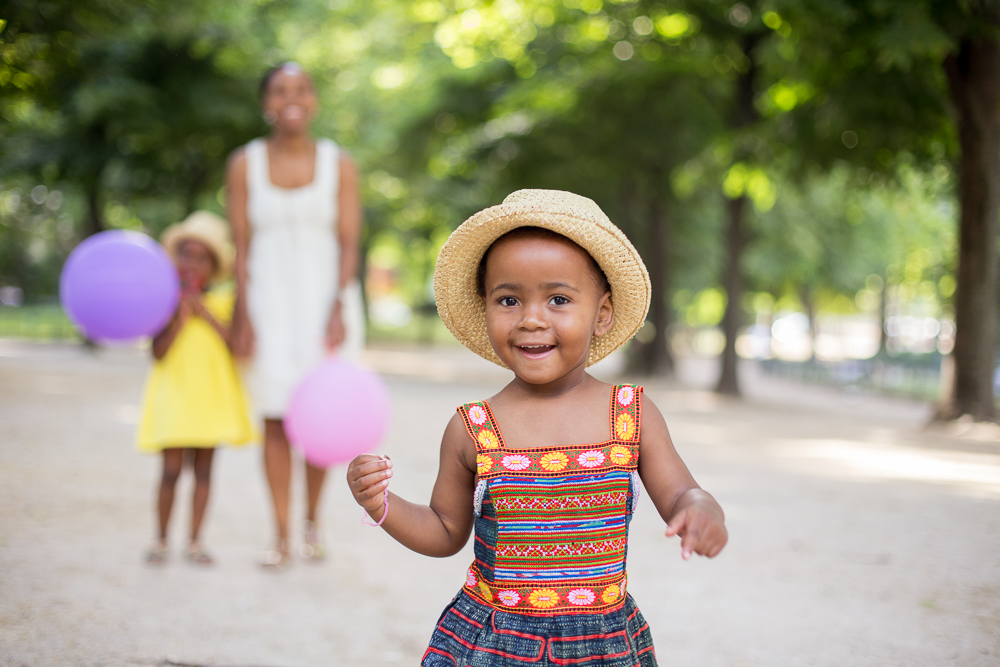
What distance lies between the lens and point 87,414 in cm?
977

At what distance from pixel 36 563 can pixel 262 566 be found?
1110 millimetres

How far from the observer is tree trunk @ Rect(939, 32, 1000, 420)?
9891 mm

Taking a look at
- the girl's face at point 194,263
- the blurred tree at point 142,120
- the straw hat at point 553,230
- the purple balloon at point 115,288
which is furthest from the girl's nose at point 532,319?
the blurred tree at point 142,120

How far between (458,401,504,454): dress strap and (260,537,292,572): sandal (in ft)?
8.62

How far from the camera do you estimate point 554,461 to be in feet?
6.30

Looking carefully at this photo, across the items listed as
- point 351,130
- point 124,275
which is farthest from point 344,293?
point 351,130

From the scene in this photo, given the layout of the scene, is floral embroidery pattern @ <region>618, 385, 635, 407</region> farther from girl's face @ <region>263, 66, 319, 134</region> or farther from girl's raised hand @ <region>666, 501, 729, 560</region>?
girl's face @ <region>263, 66, 319, 134</region>

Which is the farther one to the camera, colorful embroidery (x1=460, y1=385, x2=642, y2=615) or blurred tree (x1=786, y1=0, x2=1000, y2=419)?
blurred tree (x1=786, y1=0, x2=1000, y2=419)

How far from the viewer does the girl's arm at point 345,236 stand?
4.33 meters

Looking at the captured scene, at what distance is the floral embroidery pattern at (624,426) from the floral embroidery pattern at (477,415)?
32 cm

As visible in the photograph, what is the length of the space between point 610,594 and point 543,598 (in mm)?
163

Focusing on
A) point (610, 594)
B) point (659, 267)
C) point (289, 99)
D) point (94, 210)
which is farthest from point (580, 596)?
point (94, 210)

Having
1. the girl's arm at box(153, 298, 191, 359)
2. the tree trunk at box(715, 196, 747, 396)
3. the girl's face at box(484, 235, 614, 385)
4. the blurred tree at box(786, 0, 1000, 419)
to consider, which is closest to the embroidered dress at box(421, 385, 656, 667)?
the girl's face at box(484, 235, 614, 385)

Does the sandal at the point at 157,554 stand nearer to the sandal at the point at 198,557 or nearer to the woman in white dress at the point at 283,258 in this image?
the sandal at the point at 198,557
